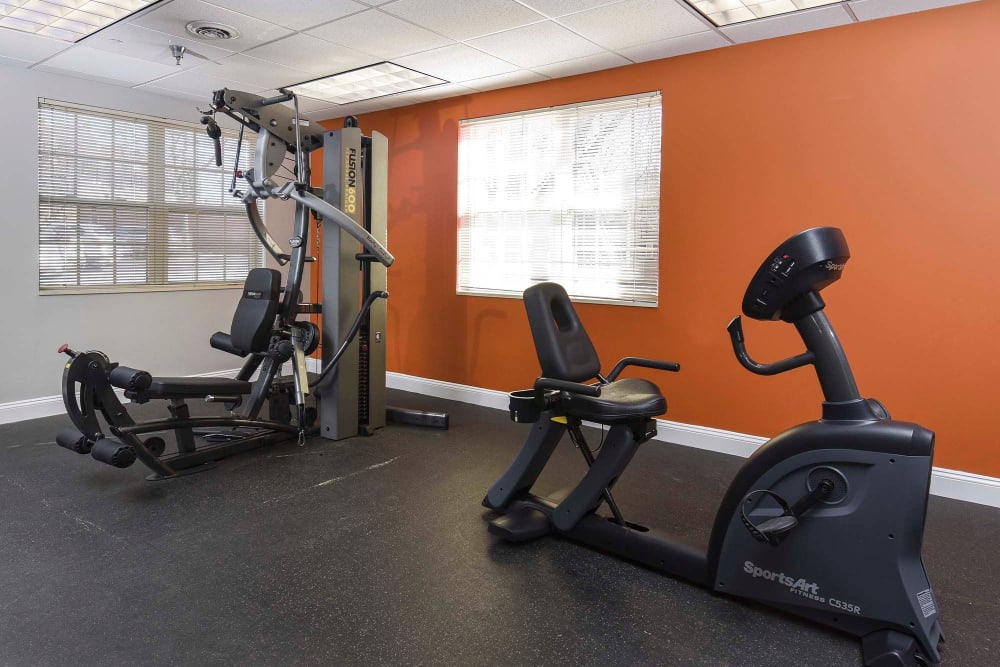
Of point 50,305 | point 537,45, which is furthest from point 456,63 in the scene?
point 50,305

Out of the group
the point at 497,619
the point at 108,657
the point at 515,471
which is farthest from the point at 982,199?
the point at 108,657

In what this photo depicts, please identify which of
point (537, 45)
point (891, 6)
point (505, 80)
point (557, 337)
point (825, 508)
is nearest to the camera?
point (825, 508)

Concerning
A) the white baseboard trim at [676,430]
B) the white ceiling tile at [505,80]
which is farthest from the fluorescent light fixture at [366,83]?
the white baseboard trim at [676,430]

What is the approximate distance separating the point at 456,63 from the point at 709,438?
2.94 metres

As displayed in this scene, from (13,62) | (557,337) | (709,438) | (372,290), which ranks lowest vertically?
(709,438)

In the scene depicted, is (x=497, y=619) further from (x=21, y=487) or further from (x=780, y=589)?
(x=21, y=487)

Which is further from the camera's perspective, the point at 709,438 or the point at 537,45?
the point at 709,438

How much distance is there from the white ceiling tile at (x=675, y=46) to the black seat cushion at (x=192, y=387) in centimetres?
305

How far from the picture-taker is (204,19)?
3.46 metres

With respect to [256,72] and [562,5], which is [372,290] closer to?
[256,72]

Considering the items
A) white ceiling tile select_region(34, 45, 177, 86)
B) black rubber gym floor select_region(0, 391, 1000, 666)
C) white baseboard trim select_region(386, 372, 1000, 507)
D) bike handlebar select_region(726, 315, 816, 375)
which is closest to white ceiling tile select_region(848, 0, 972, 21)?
bike handlebar select_region(726, 315, 816, 375)

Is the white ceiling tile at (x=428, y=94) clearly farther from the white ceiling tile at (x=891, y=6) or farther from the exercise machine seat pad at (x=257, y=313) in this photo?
the white ceiling tile at (x=891, y=6)

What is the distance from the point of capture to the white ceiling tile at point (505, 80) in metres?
4.50

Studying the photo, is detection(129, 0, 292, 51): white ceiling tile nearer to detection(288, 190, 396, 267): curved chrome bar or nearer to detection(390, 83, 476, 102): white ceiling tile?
detection(288, 190, 396, 267): curved chrome bar
